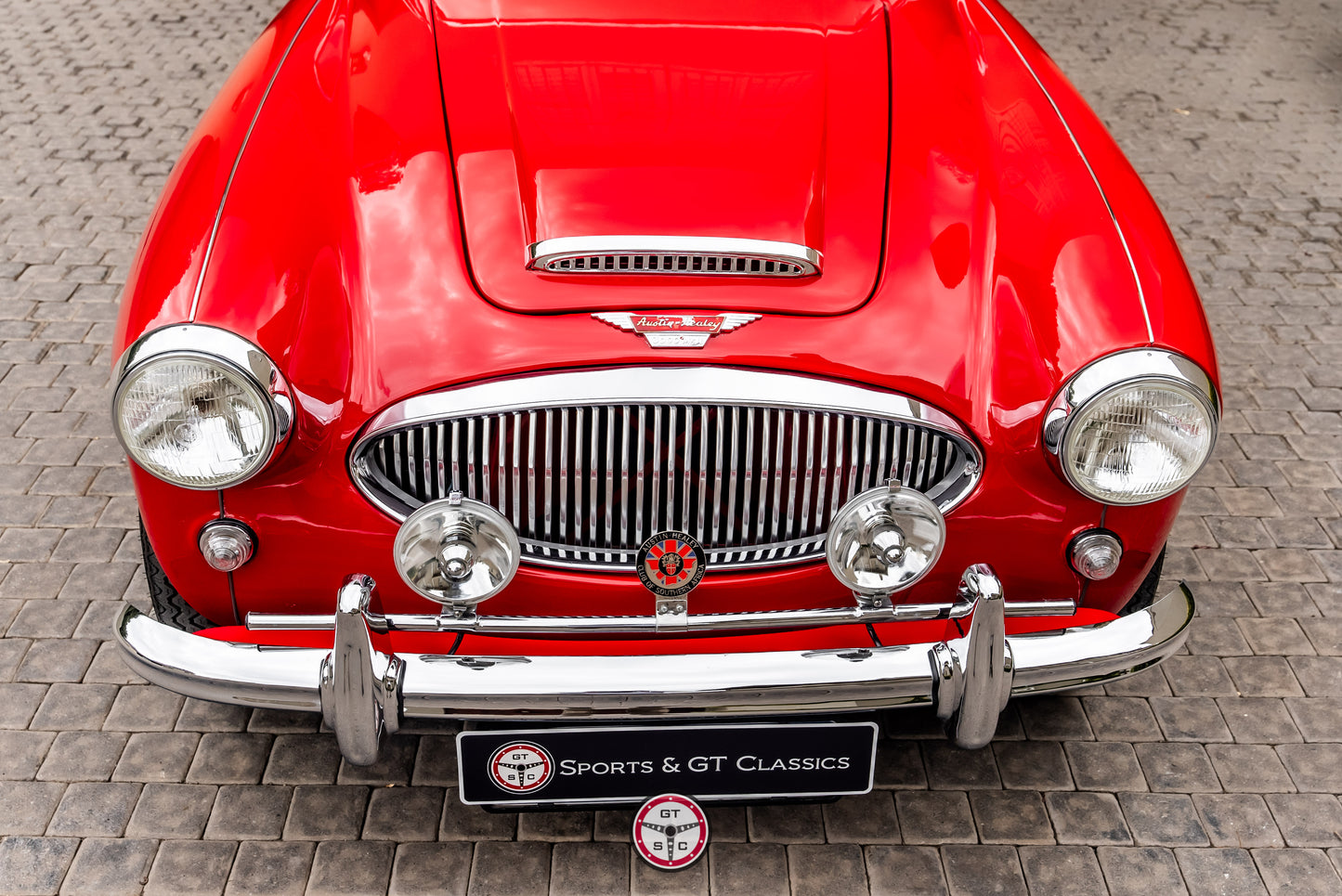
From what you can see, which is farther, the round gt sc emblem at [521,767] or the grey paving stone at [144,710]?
the grey paving stone at [144,710]

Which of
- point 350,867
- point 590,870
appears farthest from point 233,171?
point 590,870

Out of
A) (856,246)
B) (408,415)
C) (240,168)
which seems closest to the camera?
(408,415)

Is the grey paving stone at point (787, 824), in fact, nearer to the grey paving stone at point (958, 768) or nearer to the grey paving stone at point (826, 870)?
the grey paving stone at point (826, 870)

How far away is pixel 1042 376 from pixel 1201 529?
161 centimetres

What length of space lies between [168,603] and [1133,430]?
1.92 m

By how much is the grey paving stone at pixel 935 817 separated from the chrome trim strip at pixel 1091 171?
110 cm

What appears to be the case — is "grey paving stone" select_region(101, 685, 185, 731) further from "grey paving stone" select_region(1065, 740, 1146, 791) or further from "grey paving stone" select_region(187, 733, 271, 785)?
"grey paving stone" select_region(1065, 740, 1146, 791)

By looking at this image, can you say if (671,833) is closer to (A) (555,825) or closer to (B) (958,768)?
(A) (555,825)

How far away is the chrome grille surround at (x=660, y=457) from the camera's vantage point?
2074 mm

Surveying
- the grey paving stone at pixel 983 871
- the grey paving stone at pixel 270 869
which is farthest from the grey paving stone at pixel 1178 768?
the grey paving stone at pixel 270 869

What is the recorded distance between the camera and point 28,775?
260 centimetres

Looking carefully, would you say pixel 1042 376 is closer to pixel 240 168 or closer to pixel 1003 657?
pixel 1003 657

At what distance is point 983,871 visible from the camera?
8.13 feet

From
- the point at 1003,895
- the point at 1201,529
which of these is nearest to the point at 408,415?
the point at 1003,895
